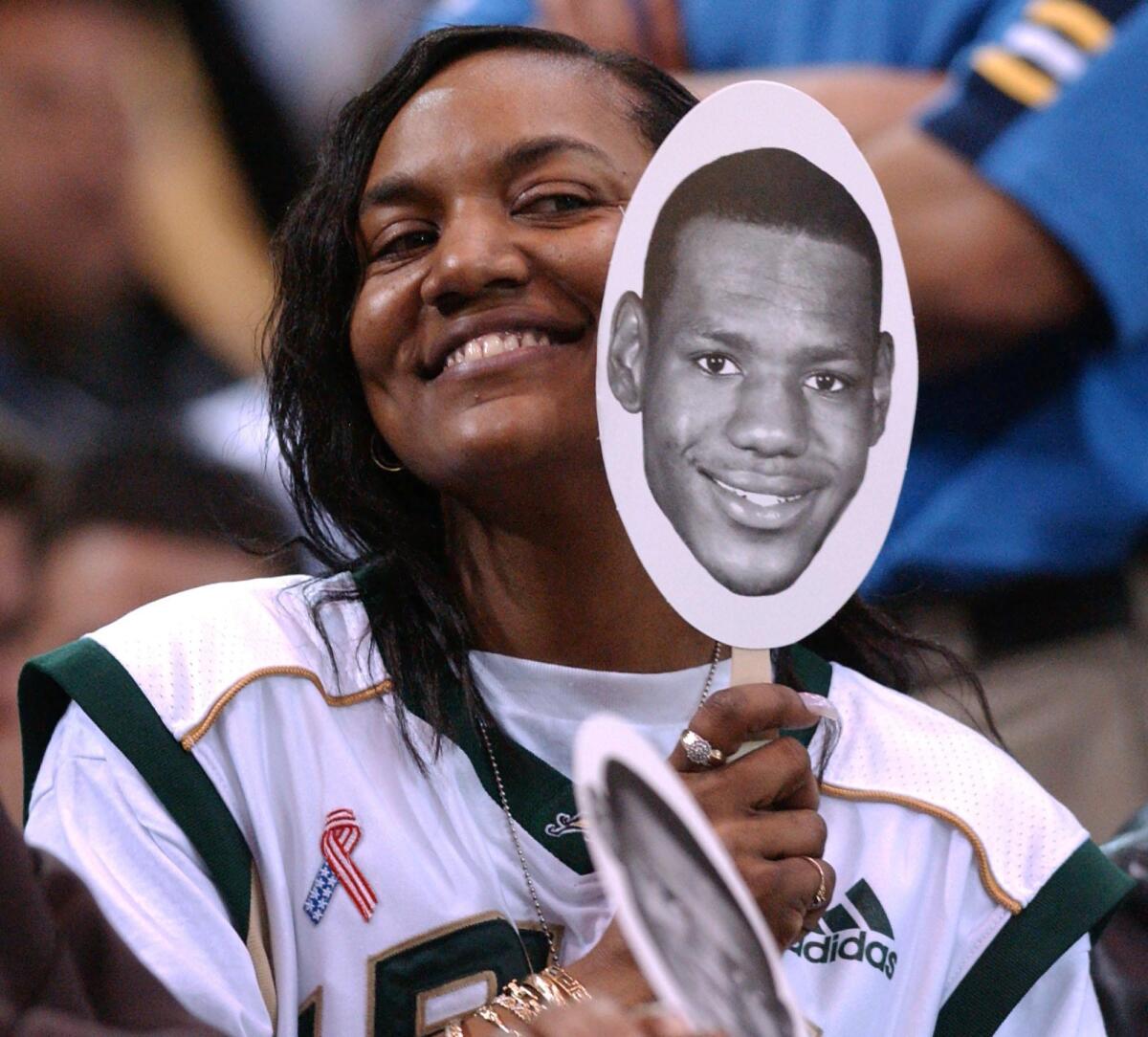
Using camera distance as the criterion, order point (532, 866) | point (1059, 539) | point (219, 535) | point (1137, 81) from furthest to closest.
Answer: point (219, 535) → point (1059, 539) → point (1137, 81) → point (532, 866)

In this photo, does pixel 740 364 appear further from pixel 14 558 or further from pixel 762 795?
pixel 14 558

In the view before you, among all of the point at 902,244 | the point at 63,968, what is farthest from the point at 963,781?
the point at 902,244

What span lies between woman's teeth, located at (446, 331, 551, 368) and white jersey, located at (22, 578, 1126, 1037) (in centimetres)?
25

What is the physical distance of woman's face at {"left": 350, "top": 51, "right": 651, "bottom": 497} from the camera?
1.43m

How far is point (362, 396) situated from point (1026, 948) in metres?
0.70

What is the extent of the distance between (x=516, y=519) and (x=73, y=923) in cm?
56

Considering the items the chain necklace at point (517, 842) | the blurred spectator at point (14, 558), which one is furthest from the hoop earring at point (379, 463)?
the blurred spectator at point (14, 558)

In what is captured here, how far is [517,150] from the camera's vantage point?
1.47 metres

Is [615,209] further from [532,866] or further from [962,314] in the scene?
[962,314]

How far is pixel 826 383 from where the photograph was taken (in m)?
1.25

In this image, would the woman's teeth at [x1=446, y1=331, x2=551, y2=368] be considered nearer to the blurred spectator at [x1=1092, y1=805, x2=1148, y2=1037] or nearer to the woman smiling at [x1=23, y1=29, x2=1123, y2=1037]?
the woman smiling at [x1=23, y1=29, x2=1123, y2=1037]

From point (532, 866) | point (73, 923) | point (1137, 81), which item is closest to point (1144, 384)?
point (1137, 81)

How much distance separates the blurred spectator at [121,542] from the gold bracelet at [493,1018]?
1724 mm

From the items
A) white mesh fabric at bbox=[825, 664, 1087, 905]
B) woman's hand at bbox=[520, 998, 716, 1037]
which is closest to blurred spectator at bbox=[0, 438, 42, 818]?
white mesh fabric at bbox=[825, 664, 1087, 905]
